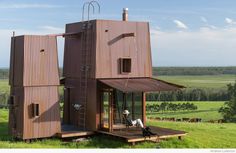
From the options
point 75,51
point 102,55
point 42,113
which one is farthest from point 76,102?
point 102,55

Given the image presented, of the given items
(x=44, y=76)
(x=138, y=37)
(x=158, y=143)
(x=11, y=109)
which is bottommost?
(x=158, y=143)

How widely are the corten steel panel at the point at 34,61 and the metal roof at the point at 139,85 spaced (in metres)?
2.11

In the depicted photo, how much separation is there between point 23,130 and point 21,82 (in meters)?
1.88

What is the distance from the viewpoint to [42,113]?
18.3 meters

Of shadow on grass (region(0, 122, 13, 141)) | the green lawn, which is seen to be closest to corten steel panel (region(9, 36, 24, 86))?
shadow on grass (region(0, 122, 13, 141))

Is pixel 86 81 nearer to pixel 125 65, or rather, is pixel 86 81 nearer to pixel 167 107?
pixel 125 65

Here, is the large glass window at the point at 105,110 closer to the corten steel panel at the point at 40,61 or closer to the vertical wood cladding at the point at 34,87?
the vertical wood cladding at the point at 34,87

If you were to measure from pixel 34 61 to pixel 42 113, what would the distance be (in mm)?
2091

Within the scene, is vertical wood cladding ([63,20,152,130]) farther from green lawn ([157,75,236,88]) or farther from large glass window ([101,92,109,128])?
green lawn ([157,75,236,88])

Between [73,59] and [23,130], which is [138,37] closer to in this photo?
[73,59]

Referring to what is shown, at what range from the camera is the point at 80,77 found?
2003cm

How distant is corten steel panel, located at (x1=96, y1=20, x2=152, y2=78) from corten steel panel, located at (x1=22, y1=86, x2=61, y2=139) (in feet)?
6.95

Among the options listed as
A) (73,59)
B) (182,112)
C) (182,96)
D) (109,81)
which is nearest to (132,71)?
(109,81)

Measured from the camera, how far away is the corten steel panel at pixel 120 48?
19.1 meters
